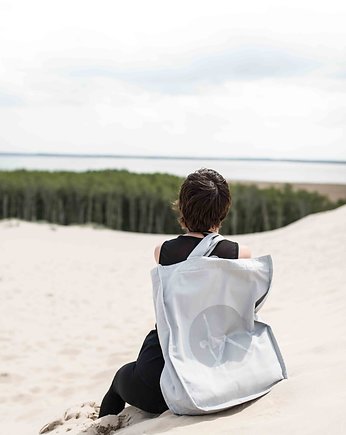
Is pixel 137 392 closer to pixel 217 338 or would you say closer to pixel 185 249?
pixel 217 338

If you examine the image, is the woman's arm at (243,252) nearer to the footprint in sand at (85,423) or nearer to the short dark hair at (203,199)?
the short dark hair at (203,199)

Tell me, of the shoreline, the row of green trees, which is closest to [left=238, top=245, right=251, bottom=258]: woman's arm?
the row of green trees

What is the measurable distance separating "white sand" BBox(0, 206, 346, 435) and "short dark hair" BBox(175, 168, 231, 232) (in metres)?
0.78

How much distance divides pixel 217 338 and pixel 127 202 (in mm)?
13239

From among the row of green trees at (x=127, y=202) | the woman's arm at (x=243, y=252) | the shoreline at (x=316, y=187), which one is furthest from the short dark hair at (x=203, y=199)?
the shoreline at (x=316, y=187)

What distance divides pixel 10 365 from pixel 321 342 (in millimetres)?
2591

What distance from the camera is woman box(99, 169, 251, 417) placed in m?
2.83

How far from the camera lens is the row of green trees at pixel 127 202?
15.3 metres

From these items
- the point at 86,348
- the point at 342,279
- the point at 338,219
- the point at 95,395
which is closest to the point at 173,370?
the point at 95,395

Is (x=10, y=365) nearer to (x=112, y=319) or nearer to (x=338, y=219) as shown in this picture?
(x=112, y=319)

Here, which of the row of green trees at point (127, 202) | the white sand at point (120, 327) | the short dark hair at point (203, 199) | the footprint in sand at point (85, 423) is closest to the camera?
the white sand at point (120, 327)

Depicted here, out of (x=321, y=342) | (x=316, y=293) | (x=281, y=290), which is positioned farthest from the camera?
(x=281, y=290)

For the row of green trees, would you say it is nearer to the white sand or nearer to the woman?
the white sand

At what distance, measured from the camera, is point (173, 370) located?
2689 millimetres
